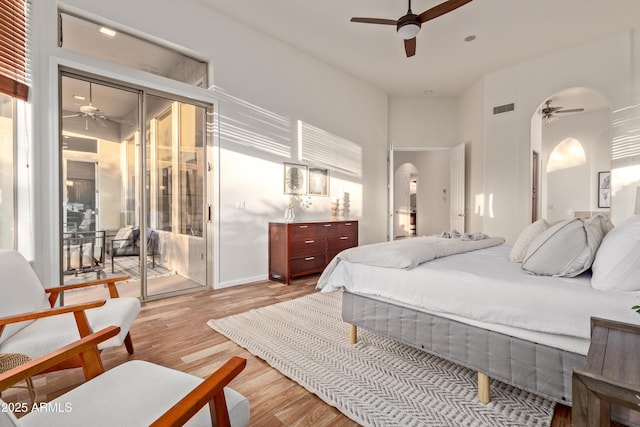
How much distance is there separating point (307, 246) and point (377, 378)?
2632mm

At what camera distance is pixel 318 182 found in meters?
5.05

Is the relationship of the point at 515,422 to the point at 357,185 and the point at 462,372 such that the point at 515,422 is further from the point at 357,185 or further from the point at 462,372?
the point at 357,185

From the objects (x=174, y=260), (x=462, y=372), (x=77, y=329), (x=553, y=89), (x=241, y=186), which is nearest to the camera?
(x=77, y=329)

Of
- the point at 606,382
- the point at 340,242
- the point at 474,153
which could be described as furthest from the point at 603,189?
the point at 606,382

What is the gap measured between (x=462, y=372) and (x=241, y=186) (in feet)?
10.5

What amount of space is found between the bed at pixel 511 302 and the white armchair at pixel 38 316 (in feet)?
5.11

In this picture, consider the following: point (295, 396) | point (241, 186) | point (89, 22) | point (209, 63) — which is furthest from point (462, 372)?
point (89, 22)

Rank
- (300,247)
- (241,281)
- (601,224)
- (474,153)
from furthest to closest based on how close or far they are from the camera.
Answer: (474,153)
(300,247)
(241,281)
(601,224)

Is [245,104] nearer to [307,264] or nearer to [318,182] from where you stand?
[318,182]

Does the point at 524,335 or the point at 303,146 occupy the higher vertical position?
the point at 303,146

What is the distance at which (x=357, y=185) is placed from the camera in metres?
5.80

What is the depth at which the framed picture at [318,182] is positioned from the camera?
494 centimetres

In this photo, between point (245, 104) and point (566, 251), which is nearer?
point (566, 251)

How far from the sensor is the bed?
1.35 m
